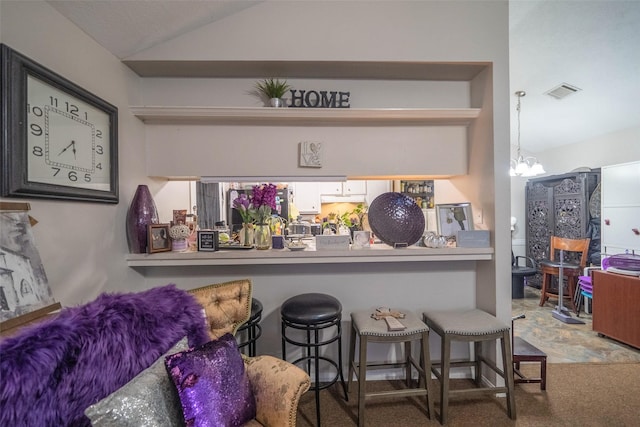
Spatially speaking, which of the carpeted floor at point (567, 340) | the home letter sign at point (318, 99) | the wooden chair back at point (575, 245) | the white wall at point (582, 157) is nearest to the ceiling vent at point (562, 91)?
the white wall at point (582, 157)

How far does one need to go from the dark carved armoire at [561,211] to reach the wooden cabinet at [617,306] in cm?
125

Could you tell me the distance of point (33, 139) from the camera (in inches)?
45.3

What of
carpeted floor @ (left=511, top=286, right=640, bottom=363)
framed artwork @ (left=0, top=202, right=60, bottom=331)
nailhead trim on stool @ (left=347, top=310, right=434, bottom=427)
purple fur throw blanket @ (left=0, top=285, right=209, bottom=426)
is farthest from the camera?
carpeted floor @ (left=511, top=286, right=640, bottom=363)

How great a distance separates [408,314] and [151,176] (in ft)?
6.94

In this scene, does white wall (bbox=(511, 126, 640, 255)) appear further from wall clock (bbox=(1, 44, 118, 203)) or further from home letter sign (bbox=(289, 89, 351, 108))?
wall clock (bbox=(1, 44, 118, 203))

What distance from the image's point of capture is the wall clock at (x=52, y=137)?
3.49 feet

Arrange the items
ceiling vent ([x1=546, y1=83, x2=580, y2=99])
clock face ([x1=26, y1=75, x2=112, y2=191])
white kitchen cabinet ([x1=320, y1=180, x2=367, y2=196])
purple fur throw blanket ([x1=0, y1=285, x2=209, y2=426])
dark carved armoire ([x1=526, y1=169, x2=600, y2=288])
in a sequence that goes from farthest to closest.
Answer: dark carved armoire ([x1=526, y1=169, x2=600, y2=288]) → white kitchen cabinet ([x1=320, y1=180, x2=367, y2=196]) → ceiling vent ([x1=546, y1=83, x2=580, y2=99]) → clock face ([x1=26, y1=75, x2=112, y2=191]) → purple fur throw blanket ([x1=0, y1=285, x2=209, y2=426])

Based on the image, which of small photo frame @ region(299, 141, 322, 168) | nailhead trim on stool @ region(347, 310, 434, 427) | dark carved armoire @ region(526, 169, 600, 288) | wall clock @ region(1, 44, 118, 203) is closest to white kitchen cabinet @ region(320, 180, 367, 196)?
small photo frame @ region(299, 141, 322, 168)

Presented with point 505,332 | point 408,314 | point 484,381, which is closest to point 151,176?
point 408,314

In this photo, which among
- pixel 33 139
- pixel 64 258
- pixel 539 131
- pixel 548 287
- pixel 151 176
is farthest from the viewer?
pixel 539 131

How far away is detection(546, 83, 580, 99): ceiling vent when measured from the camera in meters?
3.11

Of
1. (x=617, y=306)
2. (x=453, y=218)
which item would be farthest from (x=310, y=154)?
(x=617, y=306)

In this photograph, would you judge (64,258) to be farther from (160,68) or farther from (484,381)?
(484,381)

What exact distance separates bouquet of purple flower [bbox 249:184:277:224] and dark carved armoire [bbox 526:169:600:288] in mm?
4435
